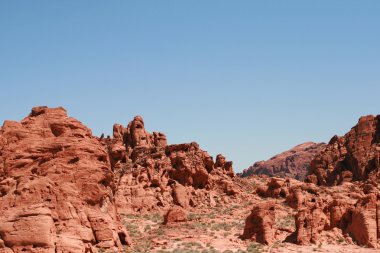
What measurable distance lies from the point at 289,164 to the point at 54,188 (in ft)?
432

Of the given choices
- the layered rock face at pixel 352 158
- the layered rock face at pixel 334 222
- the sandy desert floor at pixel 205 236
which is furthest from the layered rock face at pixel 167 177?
the layered rock face at pixel 352 158

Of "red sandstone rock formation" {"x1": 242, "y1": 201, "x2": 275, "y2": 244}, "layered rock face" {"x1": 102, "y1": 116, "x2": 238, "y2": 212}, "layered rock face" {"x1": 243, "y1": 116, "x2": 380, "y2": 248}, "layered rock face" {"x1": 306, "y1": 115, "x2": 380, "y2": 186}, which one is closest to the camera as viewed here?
"red sandstone rock formation" {"x1": 242, "y1": 201, "x2": 275, "y2": 244}

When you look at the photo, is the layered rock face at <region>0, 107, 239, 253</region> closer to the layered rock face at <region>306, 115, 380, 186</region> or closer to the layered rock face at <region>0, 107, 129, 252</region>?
the layered rock face at <region>0, 107, 129, 252</region>

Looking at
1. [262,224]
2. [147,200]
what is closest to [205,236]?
[262,224]

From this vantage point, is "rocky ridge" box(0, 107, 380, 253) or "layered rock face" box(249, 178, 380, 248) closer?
"rocky ridge" box(0, 107, 380, 253)

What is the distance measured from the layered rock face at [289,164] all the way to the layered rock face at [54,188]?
116 meters

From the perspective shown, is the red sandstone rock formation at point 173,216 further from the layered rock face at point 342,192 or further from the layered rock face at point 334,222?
the layered rock face at point 342,192

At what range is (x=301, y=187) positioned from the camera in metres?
56.4

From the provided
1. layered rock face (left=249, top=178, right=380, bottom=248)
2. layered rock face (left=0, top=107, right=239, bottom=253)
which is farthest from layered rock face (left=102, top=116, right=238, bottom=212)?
layered rock face (left=249, top=178, right=380, bottom=248)

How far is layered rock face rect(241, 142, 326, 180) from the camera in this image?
153 metres

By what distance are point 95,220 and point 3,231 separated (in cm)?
667

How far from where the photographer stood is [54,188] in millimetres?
30984

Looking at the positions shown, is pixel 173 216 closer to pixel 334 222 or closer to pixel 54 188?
pixel 334 222

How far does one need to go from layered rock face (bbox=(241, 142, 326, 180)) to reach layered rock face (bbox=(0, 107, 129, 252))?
116 meters
